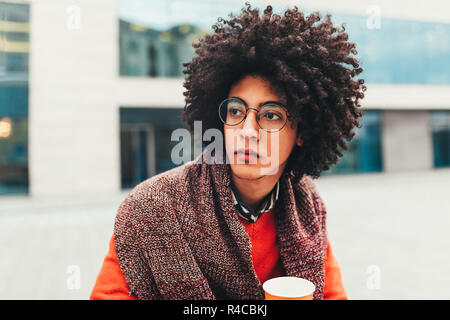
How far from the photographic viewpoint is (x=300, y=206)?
1.62 m

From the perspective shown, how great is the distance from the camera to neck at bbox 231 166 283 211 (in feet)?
4.73

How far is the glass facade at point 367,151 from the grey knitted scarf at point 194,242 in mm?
16749

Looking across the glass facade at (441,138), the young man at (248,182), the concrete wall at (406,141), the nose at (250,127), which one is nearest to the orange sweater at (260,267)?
the young man at (248,182)

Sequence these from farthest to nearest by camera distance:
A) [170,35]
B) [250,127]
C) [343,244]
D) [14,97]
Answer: [170,35] < [14,97] < [343,244] < [250,127]

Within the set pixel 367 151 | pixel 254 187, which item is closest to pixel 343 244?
pixel 254 187

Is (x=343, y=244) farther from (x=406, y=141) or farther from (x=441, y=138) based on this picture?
(x=441, y=138)

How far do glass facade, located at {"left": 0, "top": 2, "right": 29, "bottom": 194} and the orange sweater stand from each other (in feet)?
42.0

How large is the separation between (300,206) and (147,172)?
13003 millimetres

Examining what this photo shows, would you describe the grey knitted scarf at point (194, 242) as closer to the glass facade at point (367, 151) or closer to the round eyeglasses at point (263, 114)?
the round eyeglasses at point (263, 114)

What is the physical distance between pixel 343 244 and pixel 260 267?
15.0 ft

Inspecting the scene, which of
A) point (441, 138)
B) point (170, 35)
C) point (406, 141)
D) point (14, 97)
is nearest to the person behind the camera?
point (14, 97)

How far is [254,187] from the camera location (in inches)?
57.0
